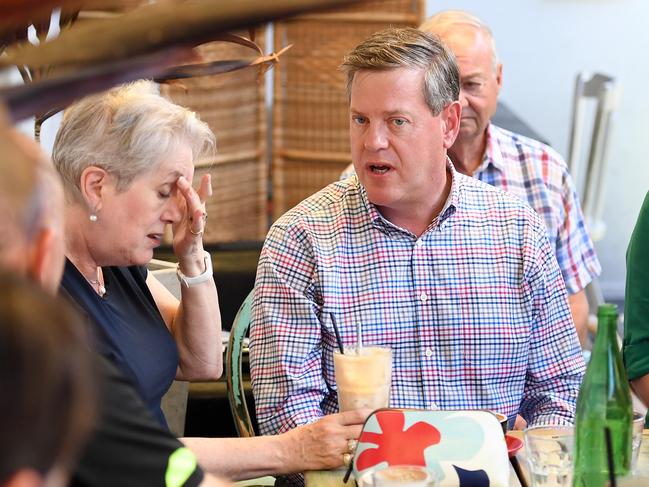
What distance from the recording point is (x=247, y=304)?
2350mm

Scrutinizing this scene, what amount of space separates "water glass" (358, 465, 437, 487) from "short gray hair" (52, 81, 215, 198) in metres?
0.83

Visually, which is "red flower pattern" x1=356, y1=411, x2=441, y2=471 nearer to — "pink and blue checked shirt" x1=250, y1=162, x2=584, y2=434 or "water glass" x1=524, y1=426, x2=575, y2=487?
"water glass" x1=524, y1=426, x2=575, y2=487

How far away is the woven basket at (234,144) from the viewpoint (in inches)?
197

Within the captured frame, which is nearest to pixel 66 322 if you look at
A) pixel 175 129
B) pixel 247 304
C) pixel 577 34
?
pixel 175 129

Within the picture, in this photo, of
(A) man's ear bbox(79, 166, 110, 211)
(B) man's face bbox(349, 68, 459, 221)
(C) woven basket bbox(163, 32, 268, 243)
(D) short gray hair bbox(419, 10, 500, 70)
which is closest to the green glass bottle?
(B) man's face bbox(349, 68, 459, 221)

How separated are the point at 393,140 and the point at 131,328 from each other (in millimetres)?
706

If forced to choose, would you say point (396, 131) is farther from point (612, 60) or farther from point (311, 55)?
point (612, 60)

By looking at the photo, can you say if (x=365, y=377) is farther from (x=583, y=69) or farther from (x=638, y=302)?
(x=583, y=69)

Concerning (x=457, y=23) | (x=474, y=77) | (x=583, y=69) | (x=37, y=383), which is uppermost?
(x=37, y=383)

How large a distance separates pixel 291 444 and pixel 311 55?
344 centimetres

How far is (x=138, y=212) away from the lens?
6.93 ft

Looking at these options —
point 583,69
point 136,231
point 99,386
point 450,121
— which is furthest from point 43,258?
point 583,69

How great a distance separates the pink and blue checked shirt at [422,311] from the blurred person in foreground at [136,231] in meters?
0.23

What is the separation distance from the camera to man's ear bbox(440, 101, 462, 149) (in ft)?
8.04
